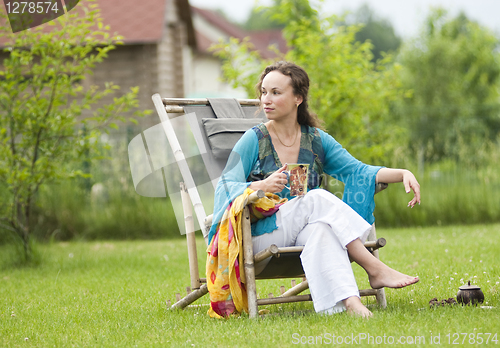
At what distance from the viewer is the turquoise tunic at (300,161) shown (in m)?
3.36

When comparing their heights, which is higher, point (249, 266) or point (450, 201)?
point (249, 266)

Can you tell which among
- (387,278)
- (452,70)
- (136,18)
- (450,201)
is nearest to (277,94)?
(387,278)

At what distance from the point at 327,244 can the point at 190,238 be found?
1.06 metres

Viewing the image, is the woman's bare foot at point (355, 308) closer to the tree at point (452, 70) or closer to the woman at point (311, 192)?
the woman at point (311, 192)

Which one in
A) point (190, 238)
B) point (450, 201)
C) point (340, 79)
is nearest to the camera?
point (190, 238)

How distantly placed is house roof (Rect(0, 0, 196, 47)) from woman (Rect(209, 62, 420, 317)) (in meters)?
9.97

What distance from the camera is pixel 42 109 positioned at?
6.02 metres

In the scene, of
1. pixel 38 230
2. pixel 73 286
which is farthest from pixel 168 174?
pixel 38 230

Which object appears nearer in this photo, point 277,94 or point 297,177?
point 297,177

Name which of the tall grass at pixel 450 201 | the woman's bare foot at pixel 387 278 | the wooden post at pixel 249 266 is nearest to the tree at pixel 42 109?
the wooden post at pixel 249 266

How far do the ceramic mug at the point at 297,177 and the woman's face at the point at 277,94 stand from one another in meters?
0.54

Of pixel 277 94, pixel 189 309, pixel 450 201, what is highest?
pixel 277 94

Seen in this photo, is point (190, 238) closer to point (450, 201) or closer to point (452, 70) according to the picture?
point (450, 201)

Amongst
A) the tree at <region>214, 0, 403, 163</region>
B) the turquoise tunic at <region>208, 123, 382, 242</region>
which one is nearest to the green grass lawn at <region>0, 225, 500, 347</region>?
the turquoise tunic at <region>208, 123, 382, 242</region>
